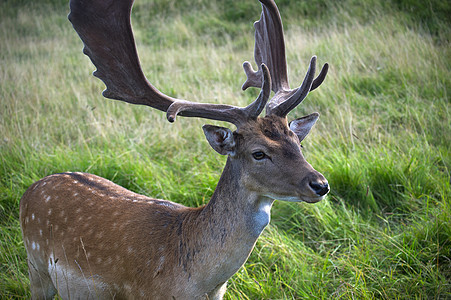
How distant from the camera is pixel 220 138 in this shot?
2219 mm

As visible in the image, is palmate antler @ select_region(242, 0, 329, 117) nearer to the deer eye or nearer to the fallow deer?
the fallow deer

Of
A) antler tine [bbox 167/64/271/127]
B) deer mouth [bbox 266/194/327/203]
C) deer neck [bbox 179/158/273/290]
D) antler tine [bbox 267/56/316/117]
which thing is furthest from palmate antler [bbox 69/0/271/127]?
deer mouth [bbox 266/194/327/203]

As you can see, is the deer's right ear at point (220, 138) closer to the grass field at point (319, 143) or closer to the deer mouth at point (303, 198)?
the deer mouth at point (303, 198)

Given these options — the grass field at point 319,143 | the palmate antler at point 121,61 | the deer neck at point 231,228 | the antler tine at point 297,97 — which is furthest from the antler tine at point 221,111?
the grass field at point 319,143

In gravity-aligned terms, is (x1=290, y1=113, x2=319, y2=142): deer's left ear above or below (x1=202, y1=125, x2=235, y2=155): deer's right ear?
below

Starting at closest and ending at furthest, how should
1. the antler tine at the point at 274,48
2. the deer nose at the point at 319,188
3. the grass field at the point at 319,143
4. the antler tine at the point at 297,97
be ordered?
the deer nose at the point at 319,188 < the antler tine at the point at 297,97 < the antler tine at the point at 274,48 < the grass field at the point at 319,143

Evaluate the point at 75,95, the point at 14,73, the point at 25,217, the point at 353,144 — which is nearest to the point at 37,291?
the point at 25,217

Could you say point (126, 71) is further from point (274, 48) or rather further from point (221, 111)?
point (274, 48)

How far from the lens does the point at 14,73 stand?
22.5 ft

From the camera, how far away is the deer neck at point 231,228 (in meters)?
2.11

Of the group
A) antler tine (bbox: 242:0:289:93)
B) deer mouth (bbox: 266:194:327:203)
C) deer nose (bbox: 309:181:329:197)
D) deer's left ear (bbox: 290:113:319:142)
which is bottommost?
deer mouth (bbox: 266:194:327:203)

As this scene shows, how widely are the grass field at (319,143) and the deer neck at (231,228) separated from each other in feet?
1.97

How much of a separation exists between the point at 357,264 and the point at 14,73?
6333 millimetres

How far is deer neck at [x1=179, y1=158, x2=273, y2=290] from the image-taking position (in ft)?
6.93
